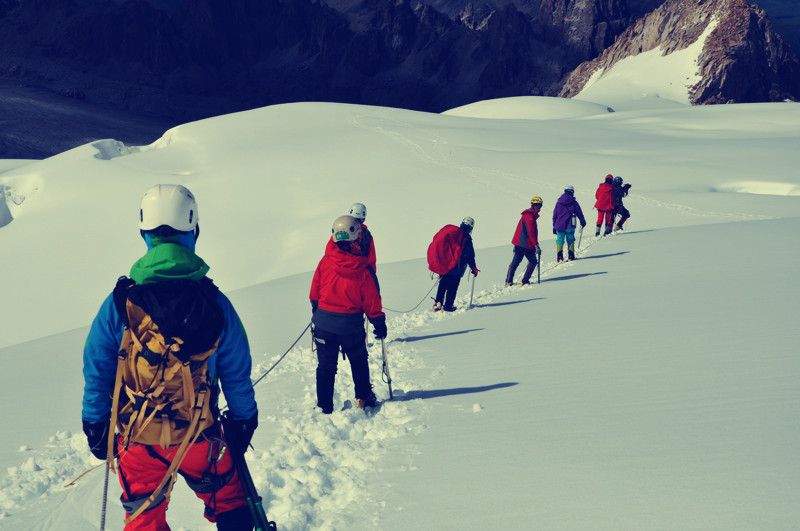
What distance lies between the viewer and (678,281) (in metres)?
10.0

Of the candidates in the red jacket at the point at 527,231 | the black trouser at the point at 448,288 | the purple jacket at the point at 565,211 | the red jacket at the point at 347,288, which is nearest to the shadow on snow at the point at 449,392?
the red jacket at the point at 347,288

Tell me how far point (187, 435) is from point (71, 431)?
11.8 feet

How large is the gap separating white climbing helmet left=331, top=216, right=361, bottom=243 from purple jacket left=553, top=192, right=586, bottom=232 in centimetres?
833

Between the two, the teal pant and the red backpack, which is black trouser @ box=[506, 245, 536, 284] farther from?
the teal pant

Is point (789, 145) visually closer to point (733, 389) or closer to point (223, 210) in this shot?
point (223, 210)

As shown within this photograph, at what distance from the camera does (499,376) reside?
600 centimetres

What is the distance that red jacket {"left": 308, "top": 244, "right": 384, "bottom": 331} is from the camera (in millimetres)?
5121

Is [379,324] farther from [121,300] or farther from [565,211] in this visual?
[565,211]

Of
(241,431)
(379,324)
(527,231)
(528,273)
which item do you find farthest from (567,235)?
(241,431)

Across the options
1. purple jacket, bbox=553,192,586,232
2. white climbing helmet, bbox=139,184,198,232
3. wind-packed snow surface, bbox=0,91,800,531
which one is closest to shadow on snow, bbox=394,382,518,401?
wind-packed snow surface, bbox=0,91,800,531

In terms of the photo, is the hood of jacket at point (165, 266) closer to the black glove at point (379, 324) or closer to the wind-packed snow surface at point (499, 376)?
the wind-packed snow surface at point (499, 376)

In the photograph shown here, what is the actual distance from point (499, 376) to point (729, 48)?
456 ft

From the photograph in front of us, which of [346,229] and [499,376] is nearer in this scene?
[346,229]

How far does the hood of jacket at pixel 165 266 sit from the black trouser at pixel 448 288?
7.27 metres
